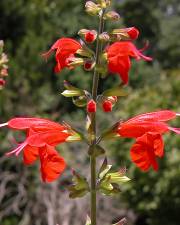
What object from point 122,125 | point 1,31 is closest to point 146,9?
A: point 1,31

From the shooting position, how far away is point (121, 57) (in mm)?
1804

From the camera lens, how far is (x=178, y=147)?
6.82 metres

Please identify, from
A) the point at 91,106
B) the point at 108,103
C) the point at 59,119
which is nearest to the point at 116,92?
the point at 108,103

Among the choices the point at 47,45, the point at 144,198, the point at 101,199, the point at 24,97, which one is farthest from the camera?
the point at 47,45

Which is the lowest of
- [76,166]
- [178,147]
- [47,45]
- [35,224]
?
[35,224]

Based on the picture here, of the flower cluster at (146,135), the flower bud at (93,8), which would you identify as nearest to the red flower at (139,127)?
the flower cluster at (146,135)

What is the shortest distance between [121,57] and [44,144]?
44 cm

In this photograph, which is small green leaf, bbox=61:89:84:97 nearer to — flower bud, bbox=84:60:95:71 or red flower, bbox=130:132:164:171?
flower bud, bbox=84:60:95:71

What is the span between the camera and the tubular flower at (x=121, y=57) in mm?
1789

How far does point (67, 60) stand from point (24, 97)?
768 cm

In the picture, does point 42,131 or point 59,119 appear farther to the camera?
point 59,119

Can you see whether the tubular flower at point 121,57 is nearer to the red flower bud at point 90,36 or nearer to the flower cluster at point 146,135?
the red flower bud at point 90,36

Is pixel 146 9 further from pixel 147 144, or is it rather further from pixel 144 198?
pixel 147 144

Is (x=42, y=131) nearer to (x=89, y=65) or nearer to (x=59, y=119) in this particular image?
(x=89, y=65)
